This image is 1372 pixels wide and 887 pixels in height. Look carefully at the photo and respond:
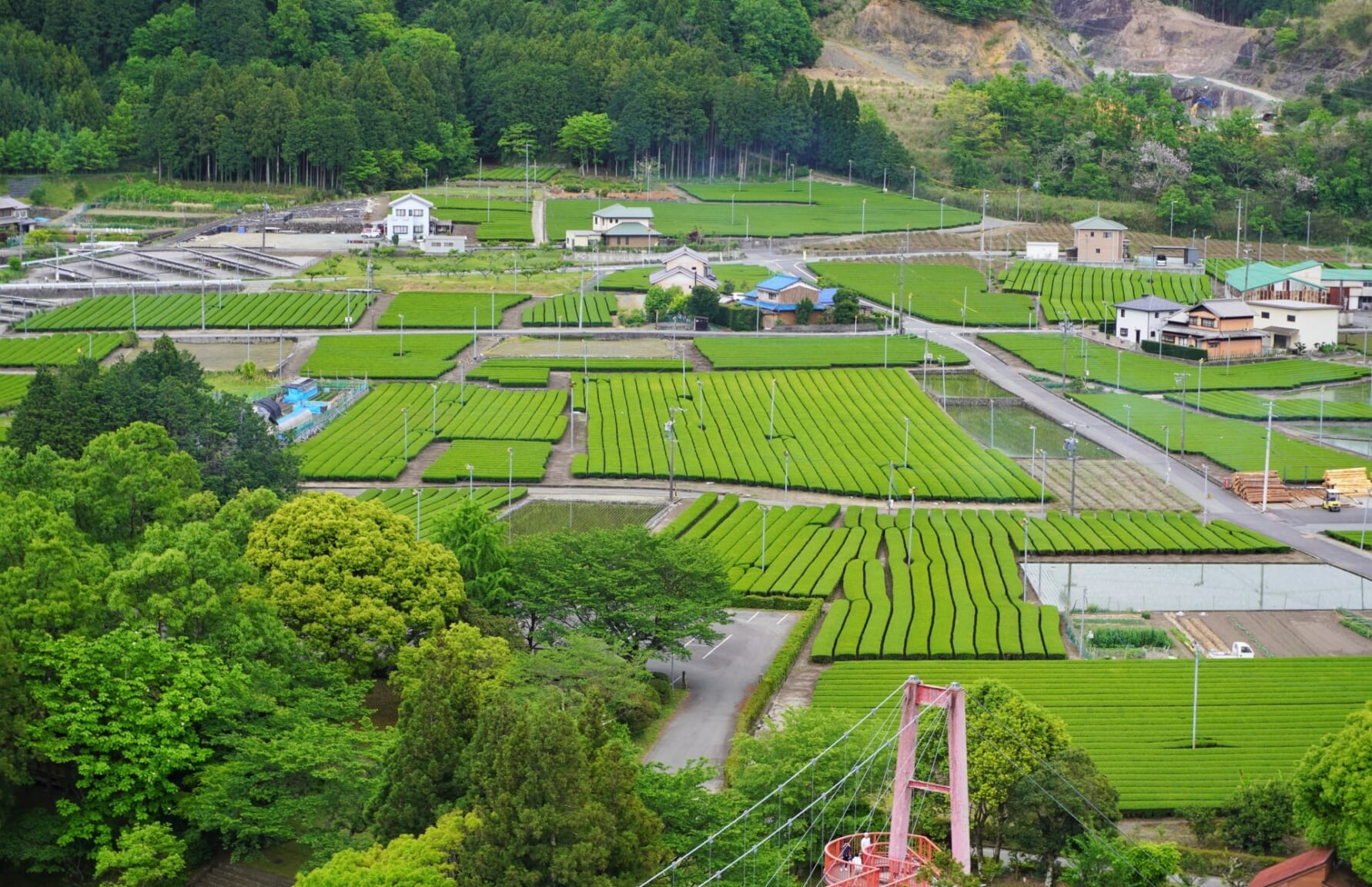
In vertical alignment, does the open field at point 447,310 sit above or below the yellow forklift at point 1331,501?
above

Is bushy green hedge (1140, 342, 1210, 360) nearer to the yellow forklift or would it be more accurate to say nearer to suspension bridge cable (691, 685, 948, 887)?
the yellow forklift

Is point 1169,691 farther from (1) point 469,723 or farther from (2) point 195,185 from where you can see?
(2) point 195,185

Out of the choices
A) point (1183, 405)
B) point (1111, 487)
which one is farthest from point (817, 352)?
point (1111, 487)

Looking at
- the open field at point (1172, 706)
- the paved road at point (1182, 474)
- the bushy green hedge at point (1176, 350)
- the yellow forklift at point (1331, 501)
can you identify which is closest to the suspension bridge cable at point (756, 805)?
the open field at point (1172, 706)

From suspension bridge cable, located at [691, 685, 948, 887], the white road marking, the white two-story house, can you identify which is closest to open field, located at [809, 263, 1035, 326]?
the white two-story house

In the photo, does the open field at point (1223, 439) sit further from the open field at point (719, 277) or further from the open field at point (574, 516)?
the open field at point (719, 277)

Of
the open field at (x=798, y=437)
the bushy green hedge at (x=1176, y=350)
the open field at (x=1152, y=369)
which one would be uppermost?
the bushy green hedge at (x=1176, y=350)

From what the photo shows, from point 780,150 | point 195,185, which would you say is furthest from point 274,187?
point 780,150
